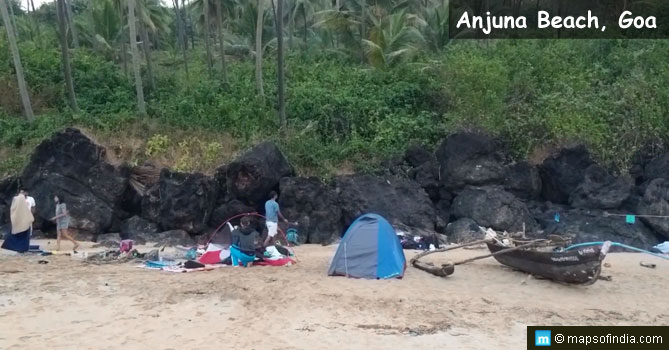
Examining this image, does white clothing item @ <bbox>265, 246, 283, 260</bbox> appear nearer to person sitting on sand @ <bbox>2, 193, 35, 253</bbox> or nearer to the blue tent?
the blue tent

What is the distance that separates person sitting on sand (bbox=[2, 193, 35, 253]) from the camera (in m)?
14.1

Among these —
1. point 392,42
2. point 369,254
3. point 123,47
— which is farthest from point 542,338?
point 123,47

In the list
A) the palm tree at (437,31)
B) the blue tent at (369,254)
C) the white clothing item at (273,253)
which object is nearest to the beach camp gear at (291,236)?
the white clothing item at (273,253)

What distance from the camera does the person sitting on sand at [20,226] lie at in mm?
14070

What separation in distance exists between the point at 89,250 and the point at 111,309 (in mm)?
6164

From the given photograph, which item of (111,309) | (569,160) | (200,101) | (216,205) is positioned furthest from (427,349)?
(200,101)

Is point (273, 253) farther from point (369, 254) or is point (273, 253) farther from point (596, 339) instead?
point (596, 339)

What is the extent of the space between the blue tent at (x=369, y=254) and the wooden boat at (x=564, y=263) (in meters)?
2.33

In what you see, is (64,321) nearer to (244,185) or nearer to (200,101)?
(244,185)

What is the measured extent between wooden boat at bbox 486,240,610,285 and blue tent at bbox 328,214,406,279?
2.33 meters

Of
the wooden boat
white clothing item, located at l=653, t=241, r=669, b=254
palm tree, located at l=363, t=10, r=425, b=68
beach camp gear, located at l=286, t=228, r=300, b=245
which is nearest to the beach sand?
the wooden boat

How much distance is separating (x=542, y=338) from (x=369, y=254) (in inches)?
185

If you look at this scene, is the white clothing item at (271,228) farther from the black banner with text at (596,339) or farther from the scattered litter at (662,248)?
the scattered litter at (662,248)

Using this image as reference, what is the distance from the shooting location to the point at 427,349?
846cm
